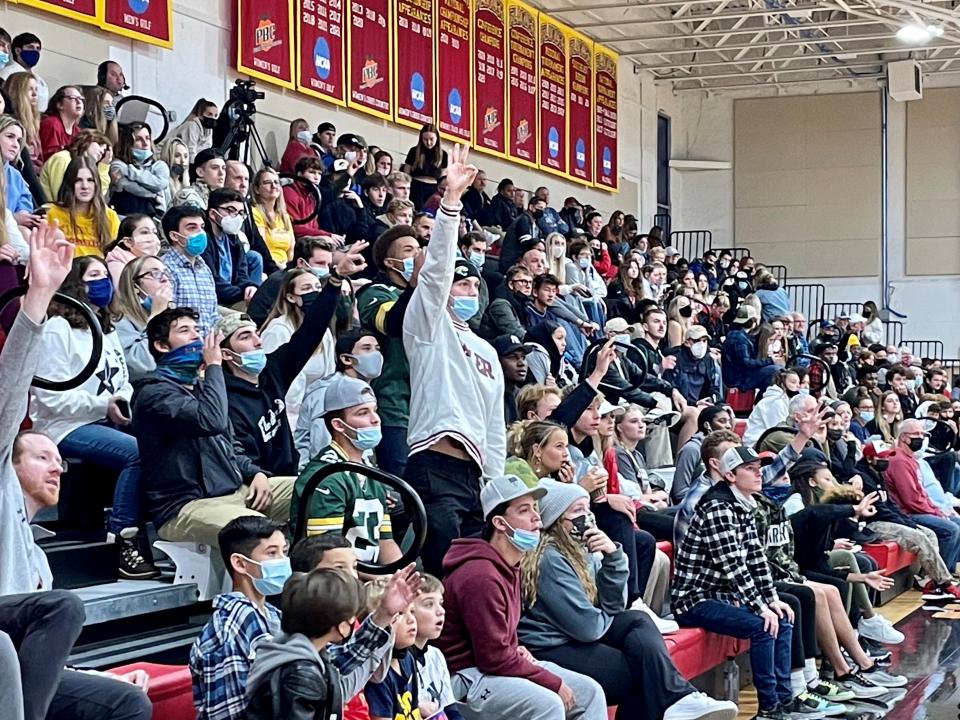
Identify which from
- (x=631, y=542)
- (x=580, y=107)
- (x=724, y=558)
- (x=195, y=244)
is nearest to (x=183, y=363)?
(x=195, y=244)

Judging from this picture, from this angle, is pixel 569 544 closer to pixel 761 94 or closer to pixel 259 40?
pixel 259 40

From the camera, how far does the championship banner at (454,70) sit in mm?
16109

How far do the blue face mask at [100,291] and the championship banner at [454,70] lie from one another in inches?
416

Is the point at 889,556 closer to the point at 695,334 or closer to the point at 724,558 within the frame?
the point at 695,334

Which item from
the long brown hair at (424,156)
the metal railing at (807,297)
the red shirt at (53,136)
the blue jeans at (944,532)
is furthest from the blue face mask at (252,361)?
the metal railing at (807,297)

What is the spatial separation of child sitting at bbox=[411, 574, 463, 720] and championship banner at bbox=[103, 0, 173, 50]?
804 cm

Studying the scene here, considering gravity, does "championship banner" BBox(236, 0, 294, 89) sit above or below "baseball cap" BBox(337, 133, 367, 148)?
above

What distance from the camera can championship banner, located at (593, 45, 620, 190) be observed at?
20.3m

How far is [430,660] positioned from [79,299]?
2.16m

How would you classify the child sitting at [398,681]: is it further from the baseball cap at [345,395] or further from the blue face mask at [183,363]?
the blue face mask at [183,363]

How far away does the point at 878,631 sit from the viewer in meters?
8.44

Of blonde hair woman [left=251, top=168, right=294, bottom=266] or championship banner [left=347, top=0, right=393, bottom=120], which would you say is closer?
blonde hair woman [left=251, top=168, right=294, bottom=266]

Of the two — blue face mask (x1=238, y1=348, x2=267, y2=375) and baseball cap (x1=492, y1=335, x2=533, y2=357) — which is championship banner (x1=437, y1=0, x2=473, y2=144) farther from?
blue face mask (x1=238, y1=348, x2=267, y2=375)

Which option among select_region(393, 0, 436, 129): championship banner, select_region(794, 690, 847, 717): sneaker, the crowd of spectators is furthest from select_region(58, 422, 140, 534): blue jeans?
select_region(393, 0, 436, 129): championship banner
